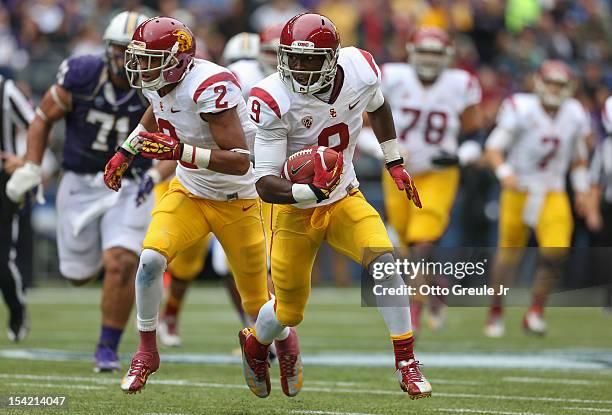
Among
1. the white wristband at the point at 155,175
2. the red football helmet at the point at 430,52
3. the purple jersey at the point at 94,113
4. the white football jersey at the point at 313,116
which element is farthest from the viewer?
the red football helmet at the point at 430,52

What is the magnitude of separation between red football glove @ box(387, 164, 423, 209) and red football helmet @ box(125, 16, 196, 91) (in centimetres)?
101

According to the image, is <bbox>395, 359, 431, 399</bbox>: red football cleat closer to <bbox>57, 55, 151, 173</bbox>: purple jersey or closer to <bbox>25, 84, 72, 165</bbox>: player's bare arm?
<bbox>57, 55, 151, 173</bbox>: purple jersey

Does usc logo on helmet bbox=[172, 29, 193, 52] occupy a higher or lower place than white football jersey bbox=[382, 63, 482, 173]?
higher

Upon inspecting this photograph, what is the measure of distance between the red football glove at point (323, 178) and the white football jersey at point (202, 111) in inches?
26.3

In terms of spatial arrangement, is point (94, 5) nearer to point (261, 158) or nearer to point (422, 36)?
point (422, 36)

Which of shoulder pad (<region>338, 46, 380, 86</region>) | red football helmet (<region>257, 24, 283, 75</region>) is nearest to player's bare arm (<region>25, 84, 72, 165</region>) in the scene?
red football helmet (<region>257, 24, 283, 75</region>)

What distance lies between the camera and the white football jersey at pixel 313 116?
503 centimetres

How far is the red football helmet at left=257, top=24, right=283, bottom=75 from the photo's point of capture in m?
7.39

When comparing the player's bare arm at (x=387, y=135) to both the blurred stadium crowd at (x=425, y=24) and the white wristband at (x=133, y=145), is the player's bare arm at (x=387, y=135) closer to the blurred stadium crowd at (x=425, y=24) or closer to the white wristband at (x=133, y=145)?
the white wristband at (x=133, y=145)

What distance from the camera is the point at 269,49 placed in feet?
24.4

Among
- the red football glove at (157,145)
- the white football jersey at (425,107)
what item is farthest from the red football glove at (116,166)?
the white football jersey at (425,107)

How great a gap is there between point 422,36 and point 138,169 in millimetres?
2814

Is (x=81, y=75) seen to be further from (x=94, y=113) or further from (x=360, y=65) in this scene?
(x=360, y=65)

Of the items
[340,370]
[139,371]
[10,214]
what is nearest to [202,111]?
[139,371]
